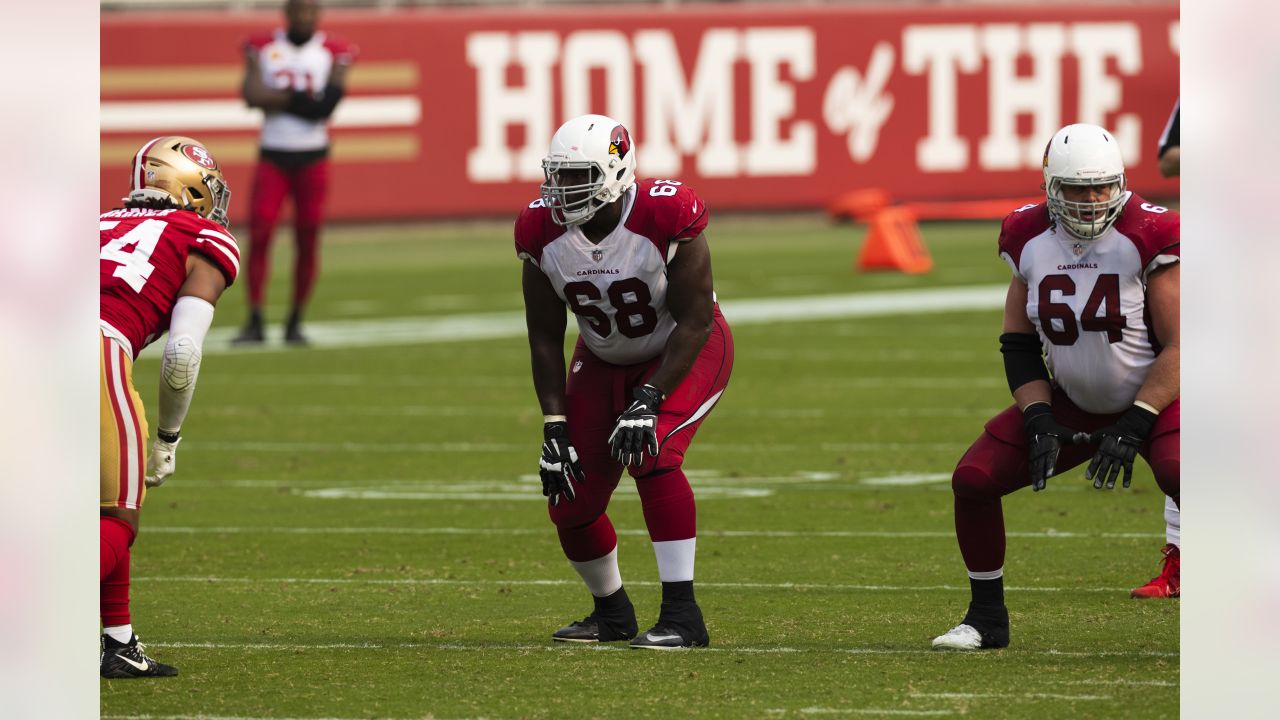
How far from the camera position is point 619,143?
628 centimetres

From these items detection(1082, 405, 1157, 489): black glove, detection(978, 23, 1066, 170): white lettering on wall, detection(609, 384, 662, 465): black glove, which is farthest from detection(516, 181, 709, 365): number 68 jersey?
detection(978, 23, 1066, 170): white lettering on wall

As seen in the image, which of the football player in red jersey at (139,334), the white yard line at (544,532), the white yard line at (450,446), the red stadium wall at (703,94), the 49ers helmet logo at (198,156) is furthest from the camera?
the red stadium wall at (703,94)

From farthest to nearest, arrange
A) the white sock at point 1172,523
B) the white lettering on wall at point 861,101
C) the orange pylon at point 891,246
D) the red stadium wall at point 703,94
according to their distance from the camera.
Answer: the white lettering on wall at point 861,101 → the red stadium wall at point 703,94 → the orange pylon at point 891,246 → the white sock at point 1172,523

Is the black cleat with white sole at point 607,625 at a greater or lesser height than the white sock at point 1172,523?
lesser

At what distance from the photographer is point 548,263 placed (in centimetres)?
637

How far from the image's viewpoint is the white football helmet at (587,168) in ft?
20.3

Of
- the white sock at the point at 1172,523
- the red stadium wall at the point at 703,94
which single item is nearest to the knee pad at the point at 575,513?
the white sock at the point at 1172,523

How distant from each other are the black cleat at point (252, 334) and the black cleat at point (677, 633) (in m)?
8.98

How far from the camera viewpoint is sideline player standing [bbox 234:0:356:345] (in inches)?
579

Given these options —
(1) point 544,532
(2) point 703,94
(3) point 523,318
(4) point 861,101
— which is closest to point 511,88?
(2) point 703,94

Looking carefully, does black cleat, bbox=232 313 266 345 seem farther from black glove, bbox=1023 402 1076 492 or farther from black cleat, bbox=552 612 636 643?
black glove, bbox=1023 402 1076 492

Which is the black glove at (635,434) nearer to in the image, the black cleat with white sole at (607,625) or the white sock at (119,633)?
the black cleat with white sole at (607,625)
